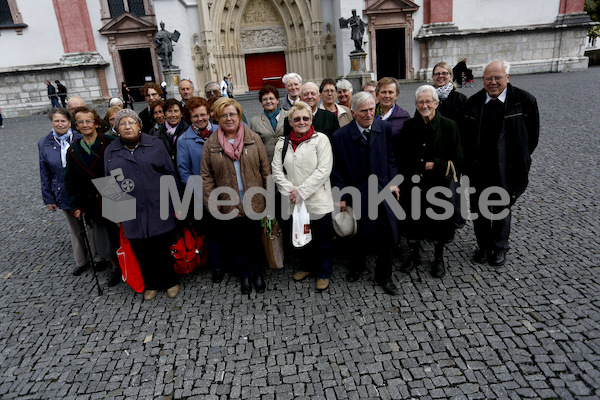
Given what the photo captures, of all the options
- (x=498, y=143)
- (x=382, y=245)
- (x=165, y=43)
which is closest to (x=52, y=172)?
(x=382, y=245)

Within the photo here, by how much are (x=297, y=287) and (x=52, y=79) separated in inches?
895

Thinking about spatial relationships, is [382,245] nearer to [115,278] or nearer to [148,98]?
[115,278]

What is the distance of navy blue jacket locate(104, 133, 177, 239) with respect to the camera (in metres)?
3.59

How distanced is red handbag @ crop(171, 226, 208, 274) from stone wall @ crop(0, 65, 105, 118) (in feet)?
67.9

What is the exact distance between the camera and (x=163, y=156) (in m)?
3.72

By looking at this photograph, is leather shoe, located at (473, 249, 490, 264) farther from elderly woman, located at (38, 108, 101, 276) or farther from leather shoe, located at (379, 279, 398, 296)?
elderly woman, located at (38, 108, 101, 276)

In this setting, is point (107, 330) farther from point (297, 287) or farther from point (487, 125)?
point (487, 125)

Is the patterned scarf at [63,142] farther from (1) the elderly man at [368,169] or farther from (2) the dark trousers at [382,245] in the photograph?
(2) the dark trousers at [382,245]

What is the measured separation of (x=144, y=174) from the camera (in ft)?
11.9

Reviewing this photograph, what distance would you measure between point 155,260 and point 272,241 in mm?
1184

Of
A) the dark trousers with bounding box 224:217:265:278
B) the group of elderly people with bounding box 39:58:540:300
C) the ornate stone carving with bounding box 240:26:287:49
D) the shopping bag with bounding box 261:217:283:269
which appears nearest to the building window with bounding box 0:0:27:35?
the ornate stone carving with bounding box 240:26:287:49

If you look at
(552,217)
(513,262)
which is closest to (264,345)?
(513,262)

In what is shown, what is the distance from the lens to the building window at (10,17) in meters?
20.2

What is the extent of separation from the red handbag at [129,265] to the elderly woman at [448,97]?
3.43m
